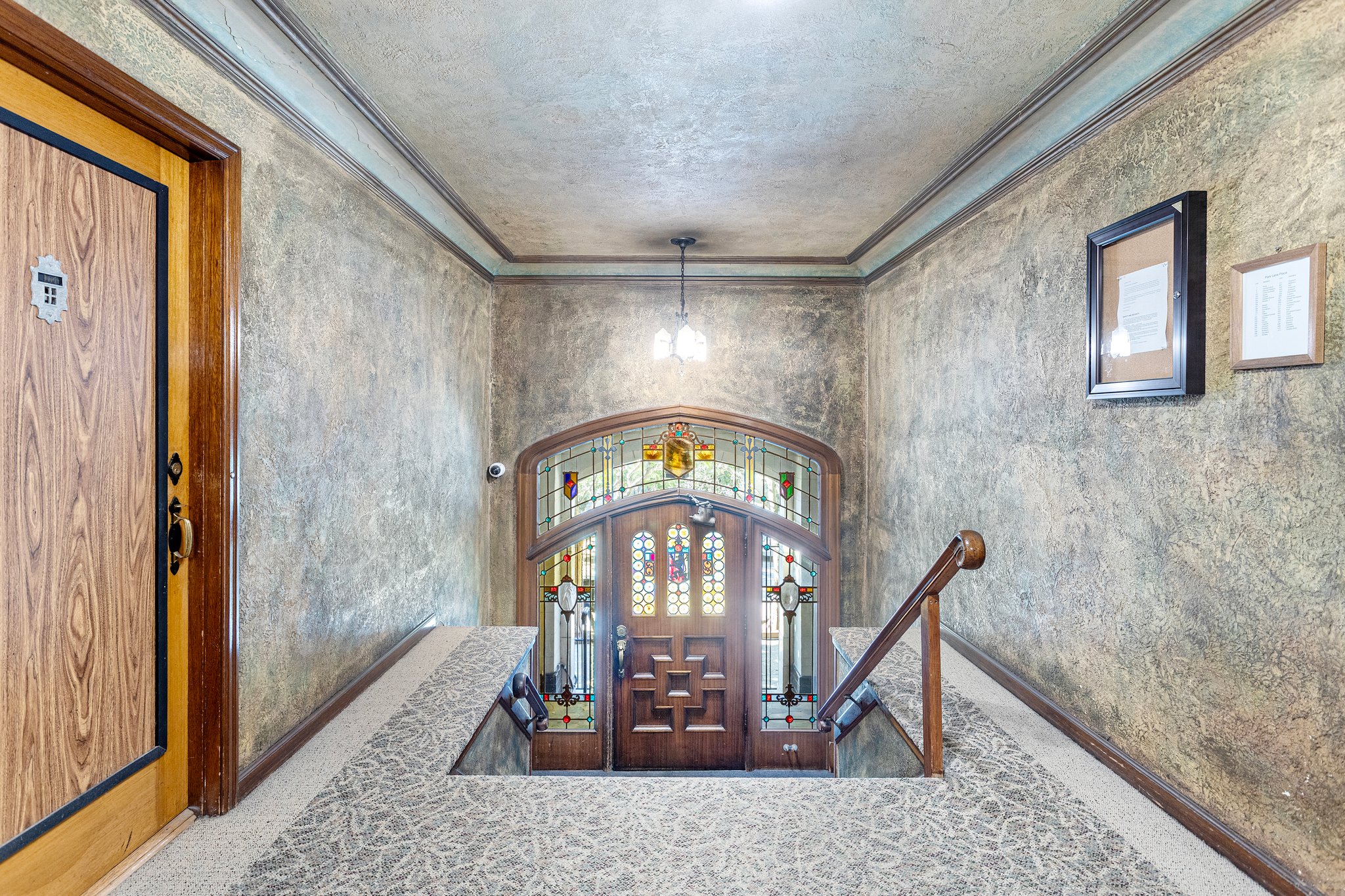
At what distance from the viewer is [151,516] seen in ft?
5.86

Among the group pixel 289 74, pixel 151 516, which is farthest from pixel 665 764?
pixel 289 74

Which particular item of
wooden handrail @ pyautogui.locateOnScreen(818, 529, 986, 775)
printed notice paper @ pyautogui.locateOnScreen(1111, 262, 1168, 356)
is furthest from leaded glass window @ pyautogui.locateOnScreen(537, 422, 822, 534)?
printed notice paper @ pyautogui.locateOnScreen(1111, 262, 1168, 356)

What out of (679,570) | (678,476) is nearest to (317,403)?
(678,476)

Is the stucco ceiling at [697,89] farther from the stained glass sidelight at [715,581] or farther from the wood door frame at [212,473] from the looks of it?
the stained glass sidelight at [715,581]

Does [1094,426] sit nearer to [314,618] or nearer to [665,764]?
[314,618]

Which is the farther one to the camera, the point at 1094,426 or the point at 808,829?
the point at 1094,426

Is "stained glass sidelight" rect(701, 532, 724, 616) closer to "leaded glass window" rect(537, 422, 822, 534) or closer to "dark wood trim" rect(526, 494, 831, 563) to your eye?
"dark wood trim" rect(526, 494, 831, 563)

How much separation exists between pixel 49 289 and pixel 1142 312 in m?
2.77

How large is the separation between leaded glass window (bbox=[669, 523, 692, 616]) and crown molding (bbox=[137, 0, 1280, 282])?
7.90ft

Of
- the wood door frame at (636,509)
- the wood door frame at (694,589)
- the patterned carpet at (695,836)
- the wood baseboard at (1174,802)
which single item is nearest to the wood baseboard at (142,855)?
the patterned carpet at (695,836)

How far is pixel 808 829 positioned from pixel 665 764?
3378mm

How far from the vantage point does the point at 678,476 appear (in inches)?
199

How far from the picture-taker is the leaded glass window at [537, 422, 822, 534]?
5.06 m

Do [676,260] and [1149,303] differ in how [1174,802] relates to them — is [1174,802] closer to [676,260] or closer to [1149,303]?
[1149,303]
